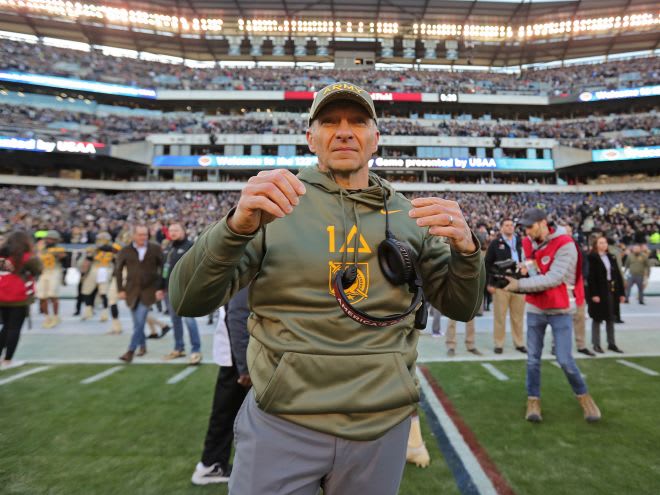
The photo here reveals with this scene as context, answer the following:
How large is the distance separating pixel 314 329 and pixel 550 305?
139 inches

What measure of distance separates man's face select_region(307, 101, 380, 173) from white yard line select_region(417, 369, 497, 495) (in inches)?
108

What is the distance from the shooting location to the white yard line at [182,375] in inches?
194

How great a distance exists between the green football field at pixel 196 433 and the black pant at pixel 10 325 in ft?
1.34

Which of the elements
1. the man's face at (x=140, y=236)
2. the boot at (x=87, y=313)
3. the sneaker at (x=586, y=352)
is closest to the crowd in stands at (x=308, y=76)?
the boot at (x=87, y=313)

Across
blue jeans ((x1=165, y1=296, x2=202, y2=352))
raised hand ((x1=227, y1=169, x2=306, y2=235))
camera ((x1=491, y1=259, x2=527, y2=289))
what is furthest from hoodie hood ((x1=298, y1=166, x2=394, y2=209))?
blue jeans ((x1=165, y1=296, x2=202, y2=352))

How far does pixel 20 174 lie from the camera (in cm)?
3944

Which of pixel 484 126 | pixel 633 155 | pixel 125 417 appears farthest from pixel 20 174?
pixel 633 155

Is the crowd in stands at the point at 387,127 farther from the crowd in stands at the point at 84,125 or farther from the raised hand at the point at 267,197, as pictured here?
the raised hand at the point at 267,197

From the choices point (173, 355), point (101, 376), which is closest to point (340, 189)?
point (101, 376)

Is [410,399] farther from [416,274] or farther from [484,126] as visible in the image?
[484,126]

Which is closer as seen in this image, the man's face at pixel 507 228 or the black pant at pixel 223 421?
the black pant at pixel 223 421

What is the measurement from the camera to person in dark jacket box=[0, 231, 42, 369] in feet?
16.5

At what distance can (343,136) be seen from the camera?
1.45m

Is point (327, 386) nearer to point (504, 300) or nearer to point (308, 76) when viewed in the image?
point (504, 300)
